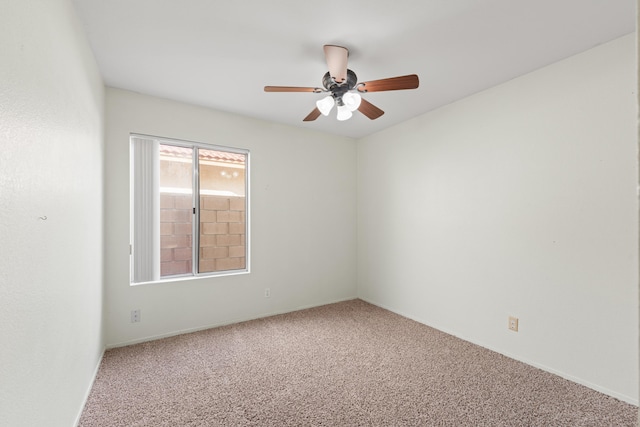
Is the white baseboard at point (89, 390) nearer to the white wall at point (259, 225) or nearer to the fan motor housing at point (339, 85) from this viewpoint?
the white wall at point (259, 225)

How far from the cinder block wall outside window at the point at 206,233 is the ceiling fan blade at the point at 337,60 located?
1965 millimetres

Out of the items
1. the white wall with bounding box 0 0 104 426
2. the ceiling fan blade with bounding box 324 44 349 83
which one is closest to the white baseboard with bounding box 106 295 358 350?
the white wall with bounding box 0 0 104 426

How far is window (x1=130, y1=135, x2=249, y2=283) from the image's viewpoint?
9.36 ft

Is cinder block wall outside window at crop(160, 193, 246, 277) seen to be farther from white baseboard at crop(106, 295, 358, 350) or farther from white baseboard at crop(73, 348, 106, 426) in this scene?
white baseboard at crop(73, 348, 106, 426)

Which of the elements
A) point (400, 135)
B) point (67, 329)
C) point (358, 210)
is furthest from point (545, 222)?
point (67, 329)

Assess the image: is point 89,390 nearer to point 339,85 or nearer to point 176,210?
point 176,210

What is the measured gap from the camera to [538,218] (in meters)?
2.26

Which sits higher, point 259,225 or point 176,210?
point 176,210

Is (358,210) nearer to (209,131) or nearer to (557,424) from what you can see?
(209,131)

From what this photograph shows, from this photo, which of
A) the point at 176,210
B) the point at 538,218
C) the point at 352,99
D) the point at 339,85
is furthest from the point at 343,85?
the point at 176,210

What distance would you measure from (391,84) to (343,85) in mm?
380

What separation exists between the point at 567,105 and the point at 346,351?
2652 millimetres

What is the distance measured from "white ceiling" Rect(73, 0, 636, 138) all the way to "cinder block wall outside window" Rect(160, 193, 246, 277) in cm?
117

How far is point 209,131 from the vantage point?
3.08m
